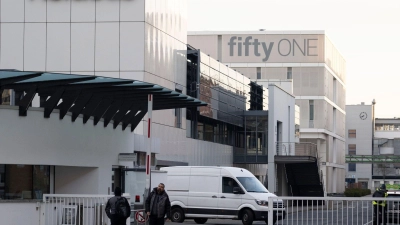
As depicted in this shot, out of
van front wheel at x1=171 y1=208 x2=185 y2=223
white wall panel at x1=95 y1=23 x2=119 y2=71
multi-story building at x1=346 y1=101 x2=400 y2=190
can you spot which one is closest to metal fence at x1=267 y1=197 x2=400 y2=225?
van front wheel at x1=171 y1=208 x2=185 y2=223

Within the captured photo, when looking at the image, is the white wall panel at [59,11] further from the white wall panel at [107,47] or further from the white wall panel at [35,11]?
the white wall panel at [107,47]

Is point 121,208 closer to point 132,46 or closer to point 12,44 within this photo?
point 132,46

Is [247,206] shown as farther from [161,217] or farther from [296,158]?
[296,158]

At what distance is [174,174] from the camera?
31281 mm

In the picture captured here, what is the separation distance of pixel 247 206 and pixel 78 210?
10211 millimetres

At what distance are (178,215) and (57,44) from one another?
1307cm

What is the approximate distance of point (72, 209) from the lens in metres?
20.7

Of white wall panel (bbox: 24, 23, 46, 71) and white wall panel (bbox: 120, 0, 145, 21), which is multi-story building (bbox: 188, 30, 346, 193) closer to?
white wall panel (bbox: 120, 0, 145, 21)

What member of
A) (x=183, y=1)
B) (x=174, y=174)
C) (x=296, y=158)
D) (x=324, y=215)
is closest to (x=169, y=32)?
(x=183, y=1)

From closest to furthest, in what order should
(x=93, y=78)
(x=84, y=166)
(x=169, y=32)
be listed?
1. (x=93, y=78)
2. (x=84, y=166)
3. (x=169, y=32)

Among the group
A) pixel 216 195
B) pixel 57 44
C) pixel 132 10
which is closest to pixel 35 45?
pixel 57 44

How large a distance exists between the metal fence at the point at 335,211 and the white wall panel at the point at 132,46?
2061 cm

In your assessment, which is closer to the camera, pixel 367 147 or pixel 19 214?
pixel 19 214

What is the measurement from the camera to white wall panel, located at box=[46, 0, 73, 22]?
39.7 metres
